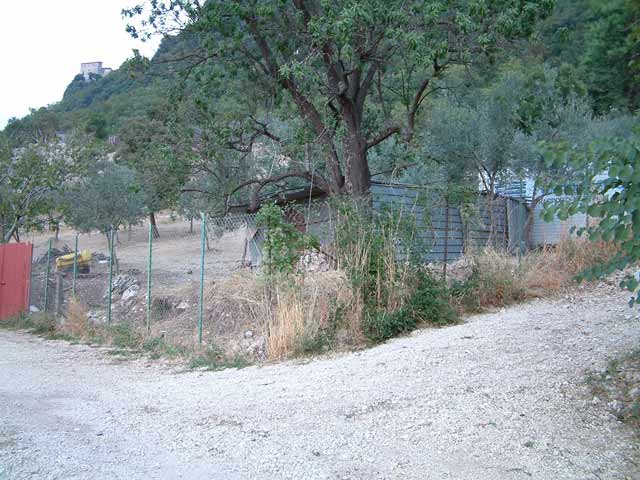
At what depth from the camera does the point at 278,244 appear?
31.0 ft

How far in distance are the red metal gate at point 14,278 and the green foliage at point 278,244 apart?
8056 millimetres

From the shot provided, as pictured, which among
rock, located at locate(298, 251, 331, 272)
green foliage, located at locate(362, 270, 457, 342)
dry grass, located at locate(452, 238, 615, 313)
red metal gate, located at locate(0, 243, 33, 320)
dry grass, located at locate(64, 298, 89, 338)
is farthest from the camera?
red metal gate, located at locate(0, 243, 33, 320)

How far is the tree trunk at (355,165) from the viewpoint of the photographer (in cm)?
1298

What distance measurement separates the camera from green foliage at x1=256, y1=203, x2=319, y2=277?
9469 millimetres

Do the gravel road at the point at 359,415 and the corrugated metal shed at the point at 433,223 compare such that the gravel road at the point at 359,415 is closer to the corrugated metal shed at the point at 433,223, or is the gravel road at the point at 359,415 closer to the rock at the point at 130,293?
the corrugated metal shed at the point at 433,223

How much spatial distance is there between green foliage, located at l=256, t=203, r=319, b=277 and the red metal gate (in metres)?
8.06

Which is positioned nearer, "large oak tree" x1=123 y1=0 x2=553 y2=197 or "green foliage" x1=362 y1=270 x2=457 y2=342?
"green foliage" x1=362 y1=270 x2=457 y2=342

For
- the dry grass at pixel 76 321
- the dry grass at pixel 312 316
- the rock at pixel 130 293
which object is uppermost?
the dry grass at pixel 312 316

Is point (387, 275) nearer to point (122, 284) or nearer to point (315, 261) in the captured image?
point (315, 261)

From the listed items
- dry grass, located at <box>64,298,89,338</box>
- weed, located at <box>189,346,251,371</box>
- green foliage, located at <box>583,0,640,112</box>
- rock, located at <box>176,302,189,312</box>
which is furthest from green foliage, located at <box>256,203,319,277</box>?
green foliage, located at <box>583,0,640,112</box>

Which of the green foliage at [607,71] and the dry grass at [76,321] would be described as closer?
the dry grass at [76,321]

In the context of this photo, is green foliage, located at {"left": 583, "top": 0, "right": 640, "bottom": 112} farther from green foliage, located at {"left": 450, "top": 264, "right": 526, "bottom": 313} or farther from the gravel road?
the gravel road

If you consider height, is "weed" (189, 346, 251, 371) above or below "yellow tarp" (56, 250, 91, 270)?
below

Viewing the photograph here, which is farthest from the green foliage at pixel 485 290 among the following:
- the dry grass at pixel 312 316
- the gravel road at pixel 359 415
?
the dry grass at pixel 312 316
